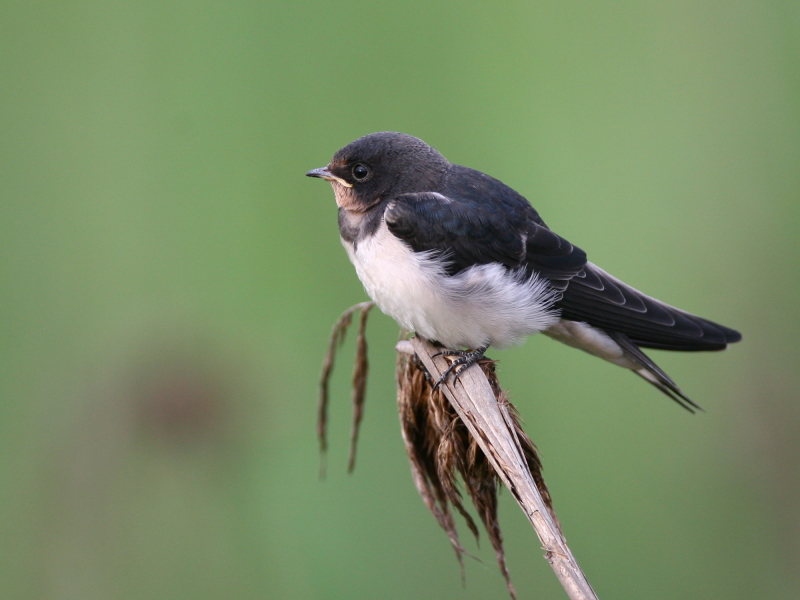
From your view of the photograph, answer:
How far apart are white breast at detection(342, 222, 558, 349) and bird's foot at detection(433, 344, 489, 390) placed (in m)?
0.06

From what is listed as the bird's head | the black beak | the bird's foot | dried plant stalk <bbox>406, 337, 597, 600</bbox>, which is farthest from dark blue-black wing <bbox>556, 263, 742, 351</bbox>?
the black beak

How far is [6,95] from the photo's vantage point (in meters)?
2.12

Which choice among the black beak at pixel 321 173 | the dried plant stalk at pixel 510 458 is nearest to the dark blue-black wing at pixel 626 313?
the dried plant stalk at pixel 510 458

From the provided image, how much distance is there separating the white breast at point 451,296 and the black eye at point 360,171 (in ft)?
0.59

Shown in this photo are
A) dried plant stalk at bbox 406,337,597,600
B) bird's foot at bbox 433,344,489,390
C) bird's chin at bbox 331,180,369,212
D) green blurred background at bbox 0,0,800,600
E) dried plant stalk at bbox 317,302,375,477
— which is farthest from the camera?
bird's chin at bbox 331,180,369,212

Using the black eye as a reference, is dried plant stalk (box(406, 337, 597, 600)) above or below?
below

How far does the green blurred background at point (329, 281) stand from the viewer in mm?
1819

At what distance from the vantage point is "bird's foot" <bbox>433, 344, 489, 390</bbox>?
147cm

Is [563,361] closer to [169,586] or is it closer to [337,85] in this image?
[337,85]

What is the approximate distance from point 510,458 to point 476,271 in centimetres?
→ 77

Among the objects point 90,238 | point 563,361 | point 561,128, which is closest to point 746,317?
point 563,361

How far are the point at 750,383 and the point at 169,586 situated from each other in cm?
164

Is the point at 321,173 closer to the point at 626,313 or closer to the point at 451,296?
the point at 451,296

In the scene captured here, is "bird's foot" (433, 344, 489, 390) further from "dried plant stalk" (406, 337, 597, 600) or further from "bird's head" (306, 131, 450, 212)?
"bird's head" (306, 131, 450, 212)
